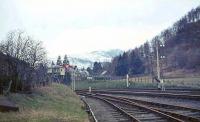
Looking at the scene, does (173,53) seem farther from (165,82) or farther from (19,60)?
(19,60)

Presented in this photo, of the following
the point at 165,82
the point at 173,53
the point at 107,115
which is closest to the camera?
the point at 107,115

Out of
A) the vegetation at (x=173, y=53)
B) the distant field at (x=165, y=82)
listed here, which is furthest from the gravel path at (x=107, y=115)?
the vegetation at (x=173, y=53)

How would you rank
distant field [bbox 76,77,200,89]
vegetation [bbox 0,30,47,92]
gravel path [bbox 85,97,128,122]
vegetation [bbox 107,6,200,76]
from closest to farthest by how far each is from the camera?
gravel path [bbox 85,97,128,122]
vegetation [bbox 0,30,47,92]
distant field [bbox 76,77,200,89]
vegetation [bbox 107,6,200,76]

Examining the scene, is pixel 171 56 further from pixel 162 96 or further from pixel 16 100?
pixel 16 100

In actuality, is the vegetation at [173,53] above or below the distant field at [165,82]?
above

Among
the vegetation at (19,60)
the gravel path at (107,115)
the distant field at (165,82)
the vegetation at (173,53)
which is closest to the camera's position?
the gravel path at (107,115)

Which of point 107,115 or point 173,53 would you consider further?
point 173,53

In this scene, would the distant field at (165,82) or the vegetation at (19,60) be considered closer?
the vegetation at (19,60)

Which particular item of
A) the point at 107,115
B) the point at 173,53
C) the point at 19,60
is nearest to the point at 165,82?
the point at 19,60

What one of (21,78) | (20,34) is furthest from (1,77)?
(20,34)

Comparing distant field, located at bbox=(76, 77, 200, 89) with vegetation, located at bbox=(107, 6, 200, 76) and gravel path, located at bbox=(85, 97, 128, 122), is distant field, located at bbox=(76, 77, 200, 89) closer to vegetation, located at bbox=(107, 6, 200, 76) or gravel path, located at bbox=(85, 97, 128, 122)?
vegetation, located at bbox=(107, 6, 200, 76)

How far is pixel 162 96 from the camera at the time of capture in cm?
3759

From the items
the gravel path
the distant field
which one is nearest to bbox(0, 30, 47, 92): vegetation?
the gravel path

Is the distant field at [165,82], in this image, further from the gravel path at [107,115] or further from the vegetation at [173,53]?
the gravel path at [107,115]
